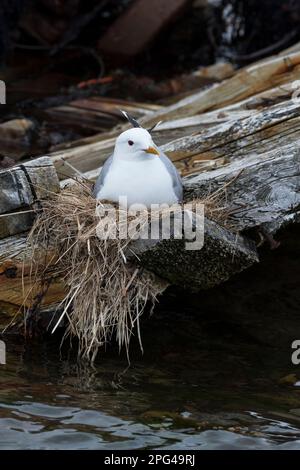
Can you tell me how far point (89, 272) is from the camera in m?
5.46

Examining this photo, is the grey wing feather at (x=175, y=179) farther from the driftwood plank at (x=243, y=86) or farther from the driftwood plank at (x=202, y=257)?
the driftwood plank at (x=243, y=86)

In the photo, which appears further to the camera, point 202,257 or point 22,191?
point 22,191

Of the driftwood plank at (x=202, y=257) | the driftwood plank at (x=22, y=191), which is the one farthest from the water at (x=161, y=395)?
the driftwood plank at (x=22, y=191)

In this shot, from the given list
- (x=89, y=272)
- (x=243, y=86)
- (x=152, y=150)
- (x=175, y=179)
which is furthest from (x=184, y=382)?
(x=243, y=86)

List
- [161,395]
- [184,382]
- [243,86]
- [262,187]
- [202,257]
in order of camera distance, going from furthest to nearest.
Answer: [243,86] → [262,187] → [202,257] → [184,382] → [161,395]

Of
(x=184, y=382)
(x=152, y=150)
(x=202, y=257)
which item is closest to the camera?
(x=184, y=382)

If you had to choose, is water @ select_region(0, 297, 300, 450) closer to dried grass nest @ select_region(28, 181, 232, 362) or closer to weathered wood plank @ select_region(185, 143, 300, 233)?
dried grass nest @ select_region(28, 181, 232, 362)

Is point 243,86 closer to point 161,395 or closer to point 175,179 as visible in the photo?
point 175,179

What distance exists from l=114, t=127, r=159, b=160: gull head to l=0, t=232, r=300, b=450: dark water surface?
106 centimetres

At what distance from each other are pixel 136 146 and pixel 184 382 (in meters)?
1.38

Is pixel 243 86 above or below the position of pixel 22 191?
above

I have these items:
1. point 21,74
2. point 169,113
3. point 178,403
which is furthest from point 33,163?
point 21,74

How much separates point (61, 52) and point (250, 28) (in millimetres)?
2393

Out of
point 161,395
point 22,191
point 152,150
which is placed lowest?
point 161,395
